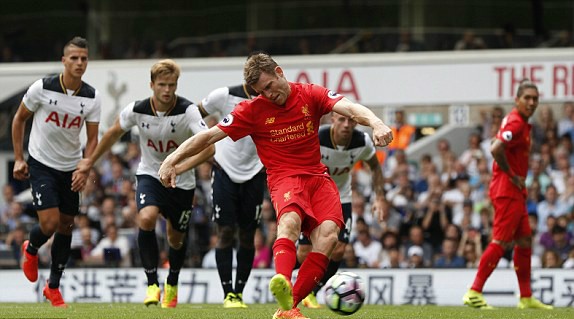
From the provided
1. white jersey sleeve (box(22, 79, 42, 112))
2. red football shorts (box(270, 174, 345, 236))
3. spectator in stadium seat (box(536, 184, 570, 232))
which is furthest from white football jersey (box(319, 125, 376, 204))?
spectator in stadium seat (box(536, 184, 570, 232))

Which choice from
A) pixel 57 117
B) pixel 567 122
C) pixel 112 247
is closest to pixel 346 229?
pixel 57 117

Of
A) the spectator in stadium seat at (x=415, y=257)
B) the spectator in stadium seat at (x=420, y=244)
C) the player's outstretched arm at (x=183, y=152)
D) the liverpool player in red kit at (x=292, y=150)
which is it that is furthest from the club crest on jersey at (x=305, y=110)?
the spectator in stadium seat at (x=420, y=244)

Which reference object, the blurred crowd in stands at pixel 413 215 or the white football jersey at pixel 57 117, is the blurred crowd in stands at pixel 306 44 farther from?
the white football jersey at pixel 57 117

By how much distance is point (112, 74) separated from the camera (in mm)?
22297

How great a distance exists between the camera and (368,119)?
9.37 meters

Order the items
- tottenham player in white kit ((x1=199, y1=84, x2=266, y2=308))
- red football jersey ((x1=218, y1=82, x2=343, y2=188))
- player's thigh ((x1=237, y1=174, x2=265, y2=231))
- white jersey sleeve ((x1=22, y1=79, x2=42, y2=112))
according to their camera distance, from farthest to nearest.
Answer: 1. player's thigh ((x1=237, y1=174, x2=265, y2=231))
2. tottenham player in white kit ((x1=199, y1=84, x2=266, y2=308))
3. white jersey sleeve ((x1=22, y1=79, x2=42, y2=112))
4. red football jersey ((x1=218, y1=82, x2=343, y2=188))

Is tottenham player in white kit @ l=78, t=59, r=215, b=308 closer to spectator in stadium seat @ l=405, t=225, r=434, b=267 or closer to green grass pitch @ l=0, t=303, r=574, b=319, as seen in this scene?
green grass pitch @ l=0, t=303, r=574, b=319

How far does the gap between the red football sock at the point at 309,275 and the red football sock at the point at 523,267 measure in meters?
4.47

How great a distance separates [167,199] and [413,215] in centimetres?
793

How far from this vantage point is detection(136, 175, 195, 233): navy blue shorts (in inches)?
486

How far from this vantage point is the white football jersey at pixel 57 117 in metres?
12.5

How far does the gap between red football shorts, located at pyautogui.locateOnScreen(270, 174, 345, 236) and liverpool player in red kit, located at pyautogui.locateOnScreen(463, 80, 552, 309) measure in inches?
139

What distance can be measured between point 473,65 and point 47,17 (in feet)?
39.4

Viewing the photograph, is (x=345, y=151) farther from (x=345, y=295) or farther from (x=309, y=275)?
(x=345, y=295)
